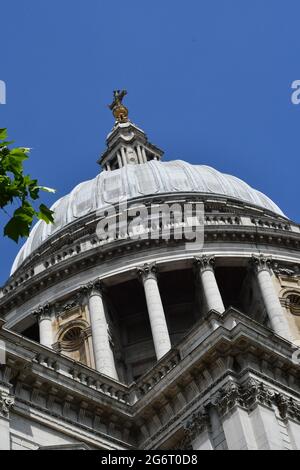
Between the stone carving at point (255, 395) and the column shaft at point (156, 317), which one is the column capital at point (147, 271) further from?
the stone carving at point (255, 395)

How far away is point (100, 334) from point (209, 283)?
5635mm

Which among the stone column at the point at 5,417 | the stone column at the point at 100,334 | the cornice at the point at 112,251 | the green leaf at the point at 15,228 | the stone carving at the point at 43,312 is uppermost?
the cornice at the point at 112,251

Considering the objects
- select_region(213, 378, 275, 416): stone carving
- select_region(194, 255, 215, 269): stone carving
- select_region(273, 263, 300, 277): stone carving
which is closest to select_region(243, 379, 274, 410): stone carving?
select_region(213, 378, 275, 416): stone carving

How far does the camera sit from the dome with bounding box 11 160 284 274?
49.1 meters

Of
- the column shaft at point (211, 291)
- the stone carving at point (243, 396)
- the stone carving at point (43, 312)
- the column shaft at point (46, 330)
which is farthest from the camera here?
the stone carving at point (43, 312)

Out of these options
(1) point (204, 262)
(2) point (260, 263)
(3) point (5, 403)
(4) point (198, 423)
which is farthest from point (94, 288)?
(3) point (5, 403)

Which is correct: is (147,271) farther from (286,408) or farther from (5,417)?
(5,417)

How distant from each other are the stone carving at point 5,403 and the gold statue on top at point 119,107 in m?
42.1

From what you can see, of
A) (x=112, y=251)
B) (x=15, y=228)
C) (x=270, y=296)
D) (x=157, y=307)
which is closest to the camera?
(x=15, y=228)

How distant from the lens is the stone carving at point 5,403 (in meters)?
21.7

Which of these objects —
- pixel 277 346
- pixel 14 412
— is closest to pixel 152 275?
pixel 277 346

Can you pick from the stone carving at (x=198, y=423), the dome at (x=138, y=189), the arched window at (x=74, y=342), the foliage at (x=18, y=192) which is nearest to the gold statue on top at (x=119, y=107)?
the dome at (x=138, y=189)

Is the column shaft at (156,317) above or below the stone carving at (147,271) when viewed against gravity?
below

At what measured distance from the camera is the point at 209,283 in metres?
40.1
